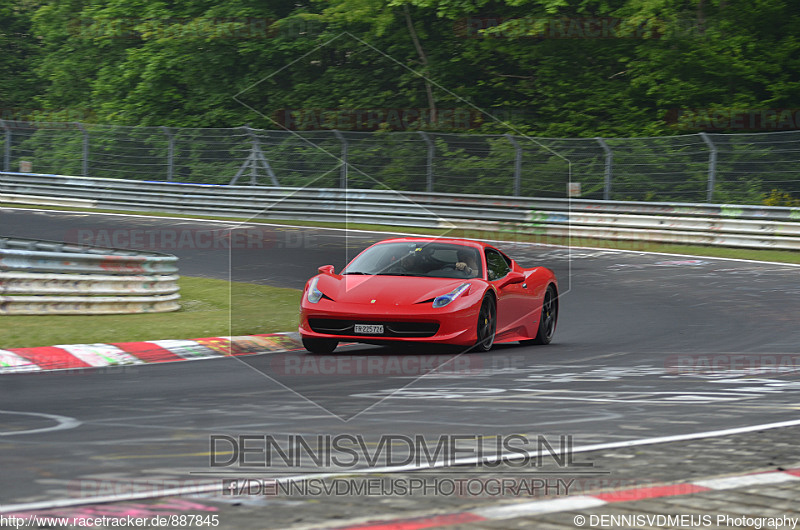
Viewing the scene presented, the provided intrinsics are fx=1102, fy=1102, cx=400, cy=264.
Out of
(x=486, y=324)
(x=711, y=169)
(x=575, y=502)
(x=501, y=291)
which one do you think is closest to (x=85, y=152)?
(x=711, y=169)

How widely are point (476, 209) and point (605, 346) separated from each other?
15598 millimetres

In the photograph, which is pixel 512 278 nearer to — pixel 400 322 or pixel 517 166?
pixel 400 322

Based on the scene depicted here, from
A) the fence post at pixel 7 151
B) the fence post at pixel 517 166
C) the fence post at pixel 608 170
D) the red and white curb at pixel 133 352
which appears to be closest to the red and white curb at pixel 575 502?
the red and white curb at pixel 133 352

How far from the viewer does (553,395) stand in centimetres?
784

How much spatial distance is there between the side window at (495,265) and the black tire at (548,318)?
711 millimetres

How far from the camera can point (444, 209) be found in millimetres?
27609

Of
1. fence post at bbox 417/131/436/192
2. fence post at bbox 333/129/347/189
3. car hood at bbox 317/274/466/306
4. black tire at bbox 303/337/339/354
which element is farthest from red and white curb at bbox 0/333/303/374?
fence post at bbox 333/129/347/189

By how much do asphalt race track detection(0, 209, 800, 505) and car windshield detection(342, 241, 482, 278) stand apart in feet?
2.79

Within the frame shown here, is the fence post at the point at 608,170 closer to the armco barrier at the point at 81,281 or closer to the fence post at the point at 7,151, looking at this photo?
the armco barrier at the point at 81,281

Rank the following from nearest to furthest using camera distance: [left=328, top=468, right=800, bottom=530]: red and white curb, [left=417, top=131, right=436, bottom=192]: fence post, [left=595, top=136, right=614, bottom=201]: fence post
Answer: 1. [left=328, top=468, right=800, bottom=530]: red and white curb
2. [left=595, top=136, right=614, bottom=201]: fence post
3. [left=417, top=131, right=436, bottom=192]: fence post

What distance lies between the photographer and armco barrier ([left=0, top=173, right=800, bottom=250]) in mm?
23812

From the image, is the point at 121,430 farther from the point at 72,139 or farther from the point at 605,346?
the point at 72,139

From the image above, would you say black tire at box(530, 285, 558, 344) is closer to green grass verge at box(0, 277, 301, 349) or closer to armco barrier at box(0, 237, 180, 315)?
green grass verge at box(0, 277, 301, 349)

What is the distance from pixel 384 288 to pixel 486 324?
1117 mm
